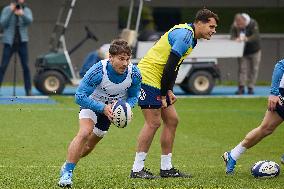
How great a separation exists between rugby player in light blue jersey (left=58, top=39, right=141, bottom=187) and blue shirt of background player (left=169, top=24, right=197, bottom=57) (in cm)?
61

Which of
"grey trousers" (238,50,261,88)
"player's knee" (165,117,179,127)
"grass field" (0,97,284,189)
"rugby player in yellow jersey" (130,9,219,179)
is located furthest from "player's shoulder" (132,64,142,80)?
"grey trousers" (238,50,261,88)

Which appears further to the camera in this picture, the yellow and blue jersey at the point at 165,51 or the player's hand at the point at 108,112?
the yellow and blue jersey at the point at 165,51

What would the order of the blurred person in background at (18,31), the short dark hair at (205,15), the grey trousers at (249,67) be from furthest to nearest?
the grey trousers at (249,67)
the blurred person in background at (18,31)
the short dark hair at (205,15)

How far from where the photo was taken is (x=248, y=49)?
26.8 meters

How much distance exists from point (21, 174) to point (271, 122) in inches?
120

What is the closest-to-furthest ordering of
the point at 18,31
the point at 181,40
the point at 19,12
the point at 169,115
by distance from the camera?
the point at 181,40
the point at 169,115
the point at 19,12
the point at 18,31

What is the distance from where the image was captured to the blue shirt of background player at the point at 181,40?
12.0m

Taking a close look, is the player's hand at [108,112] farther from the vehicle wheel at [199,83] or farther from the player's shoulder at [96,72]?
the vehicle wheel at [199,83]

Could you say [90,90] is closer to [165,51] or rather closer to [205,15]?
[165,51]

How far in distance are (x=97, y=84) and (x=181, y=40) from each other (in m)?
1.21

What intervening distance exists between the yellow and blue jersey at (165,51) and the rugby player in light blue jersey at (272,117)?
42.8 inches

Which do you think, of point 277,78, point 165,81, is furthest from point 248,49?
point 165,81

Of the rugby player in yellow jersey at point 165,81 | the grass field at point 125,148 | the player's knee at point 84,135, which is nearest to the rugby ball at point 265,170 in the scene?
the grass field at point 125,148

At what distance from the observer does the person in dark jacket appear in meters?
26.5
